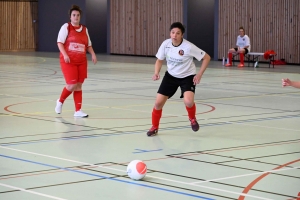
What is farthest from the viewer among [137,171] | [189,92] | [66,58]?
[66,58]

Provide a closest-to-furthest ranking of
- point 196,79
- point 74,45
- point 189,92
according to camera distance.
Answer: point 196,79
point 189,92
point 74,45

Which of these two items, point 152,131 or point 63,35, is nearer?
point 152,131

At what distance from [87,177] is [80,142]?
2079mm

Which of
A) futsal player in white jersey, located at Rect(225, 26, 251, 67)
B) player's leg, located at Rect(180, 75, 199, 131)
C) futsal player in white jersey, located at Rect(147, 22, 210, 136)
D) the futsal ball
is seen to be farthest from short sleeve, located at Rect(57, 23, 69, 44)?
futsal player in white jersey, located at Rect(225, 26, 251, 67)

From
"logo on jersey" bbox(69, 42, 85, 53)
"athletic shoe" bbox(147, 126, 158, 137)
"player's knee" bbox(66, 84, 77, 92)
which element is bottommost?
Result: "athletic shoe" bbox(147, 126, 158, 137)

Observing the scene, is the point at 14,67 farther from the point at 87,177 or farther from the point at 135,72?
the point at 87,177

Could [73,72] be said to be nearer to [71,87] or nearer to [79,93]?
[71,87]

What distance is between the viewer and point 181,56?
29.3 feet

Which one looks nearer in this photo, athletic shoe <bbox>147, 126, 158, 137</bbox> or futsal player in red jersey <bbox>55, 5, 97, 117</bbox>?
athletic shoe <bbox>147, 126, 158, 137</bbox>

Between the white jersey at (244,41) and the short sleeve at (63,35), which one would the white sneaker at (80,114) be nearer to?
the short sleeve at (63,35)

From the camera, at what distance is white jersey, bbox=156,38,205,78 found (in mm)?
8938

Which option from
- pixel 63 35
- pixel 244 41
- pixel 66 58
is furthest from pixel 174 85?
pixel 244 41

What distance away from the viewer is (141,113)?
1130cm

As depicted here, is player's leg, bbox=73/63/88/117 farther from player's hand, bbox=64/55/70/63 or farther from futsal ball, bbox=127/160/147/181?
futsal ball, bbox=127/160/147/181
